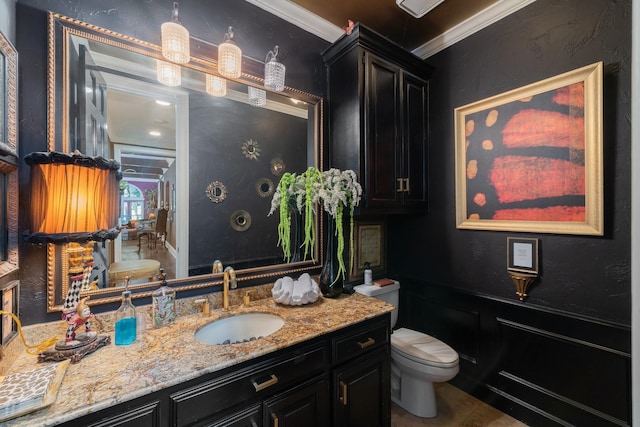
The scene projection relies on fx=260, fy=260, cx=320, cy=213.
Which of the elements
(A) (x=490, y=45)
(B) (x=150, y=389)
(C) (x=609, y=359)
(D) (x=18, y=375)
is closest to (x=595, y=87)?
(A) (x=490, y=45)

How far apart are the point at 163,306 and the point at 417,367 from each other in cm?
156

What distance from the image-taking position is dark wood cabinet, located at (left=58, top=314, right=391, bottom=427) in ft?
2.80

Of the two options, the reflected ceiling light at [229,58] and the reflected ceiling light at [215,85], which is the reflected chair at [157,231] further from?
the reflected ceiling light at [229,58]

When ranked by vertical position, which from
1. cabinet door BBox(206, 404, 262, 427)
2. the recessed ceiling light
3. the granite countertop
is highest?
the recessed ceiling light

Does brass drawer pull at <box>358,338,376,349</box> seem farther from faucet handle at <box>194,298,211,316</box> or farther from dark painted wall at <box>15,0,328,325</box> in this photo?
dark painted wall at <box>15,0,328,325</box>

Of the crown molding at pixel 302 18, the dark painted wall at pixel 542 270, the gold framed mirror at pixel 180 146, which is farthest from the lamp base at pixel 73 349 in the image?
the dark painted wall at pixel 542 270

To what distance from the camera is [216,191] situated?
154 centimetres

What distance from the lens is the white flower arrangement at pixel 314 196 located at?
155 centimetres

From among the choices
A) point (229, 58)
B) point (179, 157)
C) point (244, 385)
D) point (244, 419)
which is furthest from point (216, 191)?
point (244, 419)

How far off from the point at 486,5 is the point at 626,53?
859mm

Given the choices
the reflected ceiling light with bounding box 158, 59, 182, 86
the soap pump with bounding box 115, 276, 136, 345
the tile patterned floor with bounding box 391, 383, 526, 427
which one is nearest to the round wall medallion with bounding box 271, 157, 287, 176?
Answer: the reflected ceiling light with bounding box 158, 59, 182, 86

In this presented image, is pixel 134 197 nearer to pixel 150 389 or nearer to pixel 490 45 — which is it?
pixel 150 389

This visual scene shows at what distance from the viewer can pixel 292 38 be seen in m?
1.81

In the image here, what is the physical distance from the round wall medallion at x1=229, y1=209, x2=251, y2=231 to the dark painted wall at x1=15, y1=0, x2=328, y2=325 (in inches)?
32.2
